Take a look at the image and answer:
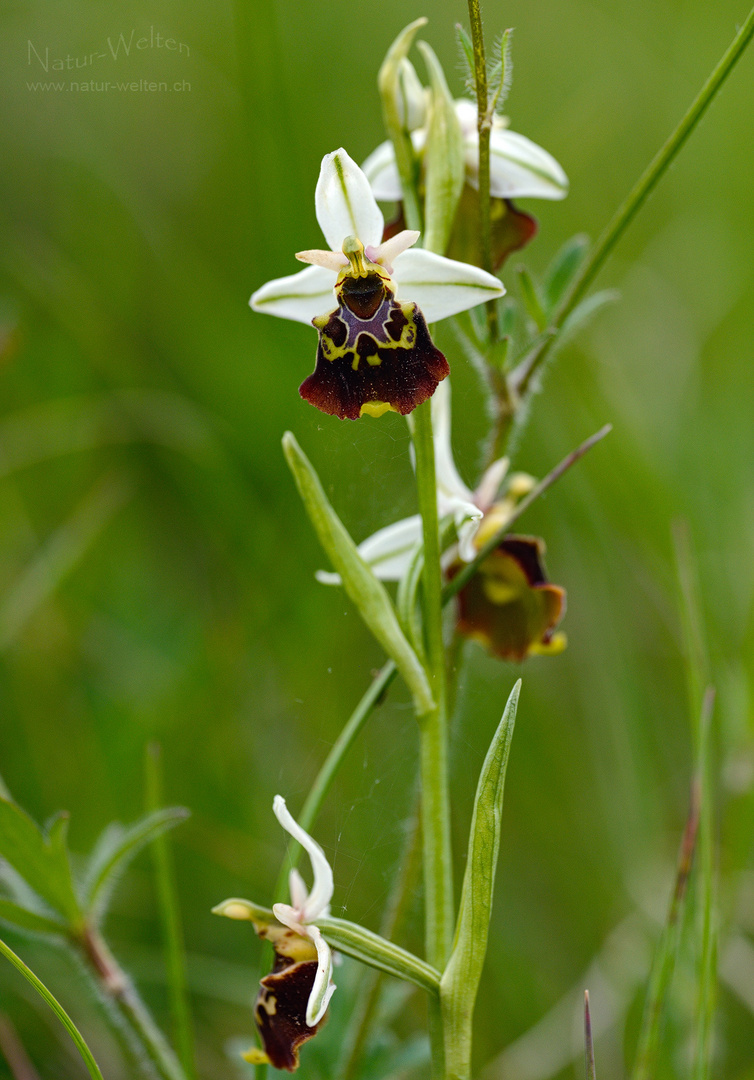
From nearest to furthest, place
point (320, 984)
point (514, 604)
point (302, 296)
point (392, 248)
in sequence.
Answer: point (320, 984) → point (392, 248) → point (302, 296) → point (514, 604)

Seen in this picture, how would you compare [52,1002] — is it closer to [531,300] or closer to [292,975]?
[292,975]

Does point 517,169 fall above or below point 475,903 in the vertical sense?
above

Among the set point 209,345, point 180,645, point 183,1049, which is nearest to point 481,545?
point 183,1049

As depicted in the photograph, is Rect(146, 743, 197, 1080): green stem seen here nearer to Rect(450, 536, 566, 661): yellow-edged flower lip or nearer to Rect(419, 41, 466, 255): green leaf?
Rect(450, 536, 566, 661): yellow-edged flower lip

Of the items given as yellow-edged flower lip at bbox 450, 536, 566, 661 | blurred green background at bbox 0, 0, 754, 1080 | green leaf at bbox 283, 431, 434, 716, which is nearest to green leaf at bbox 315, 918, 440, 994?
green leaf at bbox 283, 431, 434, 716

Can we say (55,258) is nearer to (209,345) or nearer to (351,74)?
(209,345)

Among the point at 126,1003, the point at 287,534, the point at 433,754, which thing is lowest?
the point at 126,1003

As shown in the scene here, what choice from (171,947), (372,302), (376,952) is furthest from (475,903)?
(372,302)

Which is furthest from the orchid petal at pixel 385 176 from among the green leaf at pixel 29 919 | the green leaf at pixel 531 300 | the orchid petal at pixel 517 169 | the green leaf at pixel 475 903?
the green leaf at pixel 29 919
